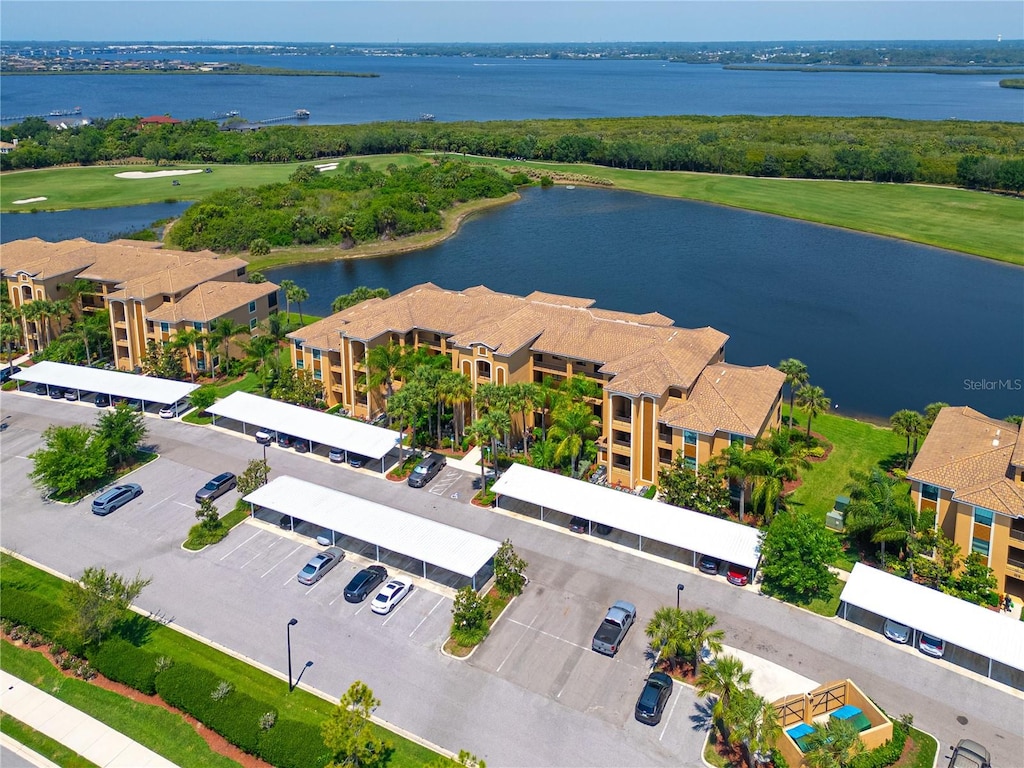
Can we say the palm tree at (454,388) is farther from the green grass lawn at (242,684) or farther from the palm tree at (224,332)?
the palm tree at (224,332)

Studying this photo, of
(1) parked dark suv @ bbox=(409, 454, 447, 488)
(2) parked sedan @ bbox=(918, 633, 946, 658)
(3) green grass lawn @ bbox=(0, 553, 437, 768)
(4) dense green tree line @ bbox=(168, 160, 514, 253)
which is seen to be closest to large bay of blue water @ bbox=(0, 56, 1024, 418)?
(4) dense green tree line @ bbox=(168, 160, 514, 253)

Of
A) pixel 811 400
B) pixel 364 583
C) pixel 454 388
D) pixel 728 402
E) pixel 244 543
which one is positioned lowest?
pixel 244 543

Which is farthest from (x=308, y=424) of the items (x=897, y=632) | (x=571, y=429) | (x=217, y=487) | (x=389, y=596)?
(x=897, y=632)

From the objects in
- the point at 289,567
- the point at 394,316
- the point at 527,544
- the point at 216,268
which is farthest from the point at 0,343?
the point at 527,544

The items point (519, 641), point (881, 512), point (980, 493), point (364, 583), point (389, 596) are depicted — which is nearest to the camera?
point (519, 641)

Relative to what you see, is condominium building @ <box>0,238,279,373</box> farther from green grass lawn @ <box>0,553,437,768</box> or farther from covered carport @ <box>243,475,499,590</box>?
green grass lawn @ <box>0,553,437,768</box>

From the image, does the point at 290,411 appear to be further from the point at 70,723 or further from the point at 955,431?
the point at 955,431

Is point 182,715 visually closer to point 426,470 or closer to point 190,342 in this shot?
point 426,470
